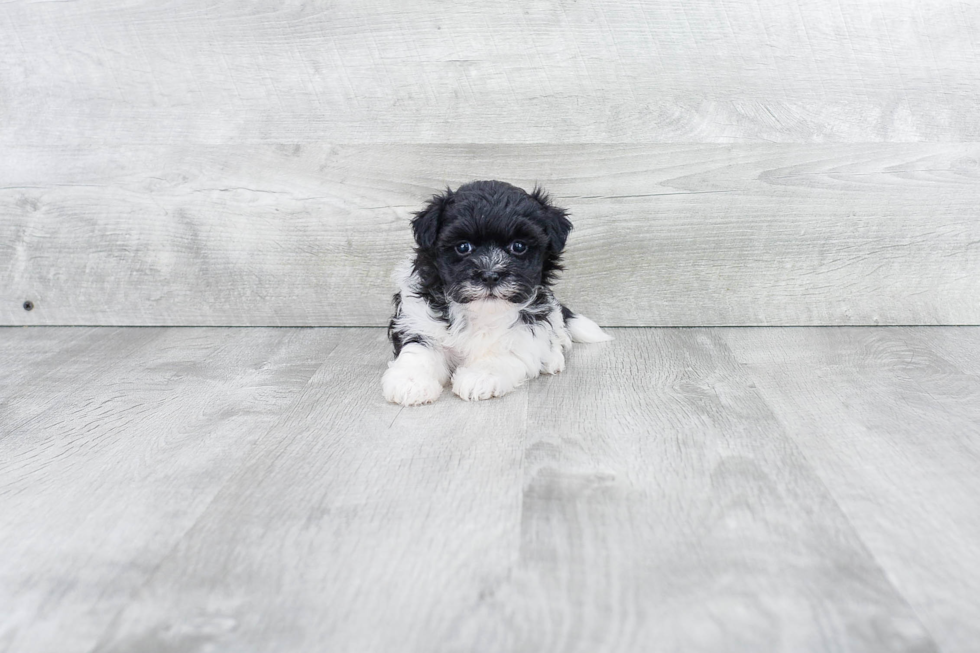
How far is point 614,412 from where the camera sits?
7.07 ft

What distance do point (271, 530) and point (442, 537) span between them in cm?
34

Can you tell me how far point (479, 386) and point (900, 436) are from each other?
1.12 m

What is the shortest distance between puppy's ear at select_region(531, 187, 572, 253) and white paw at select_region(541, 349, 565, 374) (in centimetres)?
34

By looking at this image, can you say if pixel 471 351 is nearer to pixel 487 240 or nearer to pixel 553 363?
pixel 553 363

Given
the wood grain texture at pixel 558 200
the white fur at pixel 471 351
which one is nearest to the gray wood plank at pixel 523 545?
the white fur at pixel 471 351

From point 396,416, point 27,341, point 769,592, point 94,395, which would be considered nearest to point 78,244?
point 27,341

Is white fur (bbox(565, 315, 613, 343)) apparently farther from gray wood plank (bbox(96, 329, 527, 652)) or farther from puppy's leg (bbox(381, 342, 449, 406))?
gray wood plank (bbox(96, 329, 527, 652))

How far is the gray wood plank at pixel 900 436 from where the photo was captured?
1368mm

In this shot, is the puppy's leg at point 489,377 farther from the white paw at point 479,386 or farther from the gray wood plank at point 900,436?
the gray wood plank at point 900,436

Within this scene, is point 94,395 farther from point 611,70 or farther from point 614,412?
point 611,70

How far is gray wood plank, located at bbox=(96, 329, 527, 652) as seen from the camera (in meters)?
1.25

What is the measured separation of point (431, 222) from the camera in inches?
89.4

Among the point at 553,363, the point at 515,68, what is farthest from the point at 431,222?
the point at 515,68

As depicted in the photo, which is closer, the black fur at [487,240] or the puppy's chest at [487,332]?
the black fur at [487,240]
